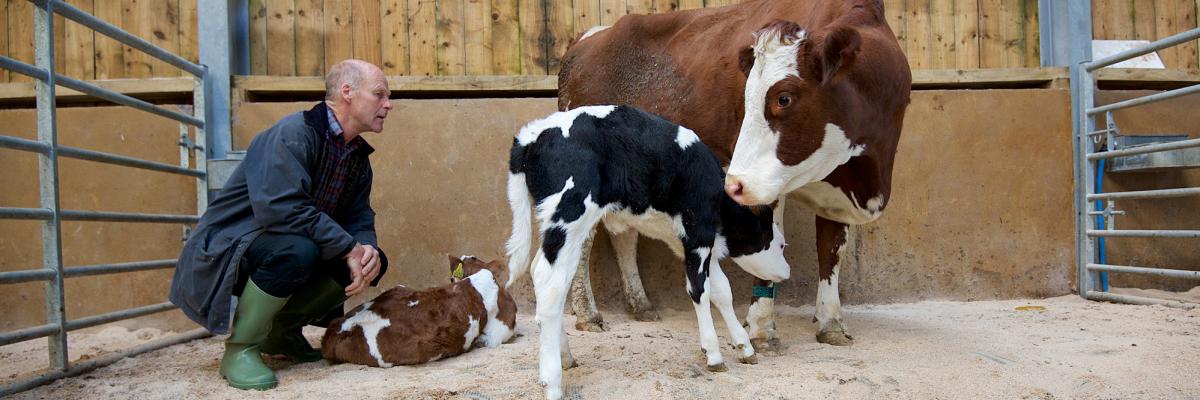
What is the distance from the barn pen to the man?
812 mm

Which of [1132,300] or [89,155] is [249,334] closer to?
[89,155]

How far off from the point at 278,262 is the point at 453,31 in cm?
288

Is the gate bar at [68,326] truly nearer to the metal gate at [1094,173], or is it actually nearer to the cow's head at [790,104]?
the cow's head at [790,104]

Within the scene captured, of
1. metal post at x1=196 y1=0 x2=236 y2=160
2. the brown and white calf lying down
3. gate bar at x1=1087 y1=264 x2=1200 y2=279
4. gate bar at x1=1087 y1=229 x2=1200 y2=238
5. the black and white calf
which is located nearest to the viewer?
the black and white calf

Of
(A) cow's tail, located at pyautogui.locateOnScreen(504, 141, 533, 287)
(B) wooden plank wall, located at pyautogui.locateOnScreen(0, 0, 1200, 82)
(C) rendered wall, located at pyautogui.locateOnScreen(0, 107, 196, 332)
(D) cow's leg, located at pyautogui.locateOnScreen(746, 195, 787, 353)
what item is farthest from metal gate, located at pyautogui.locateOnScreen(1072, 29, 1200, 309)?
(C) rendered wall, located at pyautogui.locateOnScreen(0, 107, 196, 332)

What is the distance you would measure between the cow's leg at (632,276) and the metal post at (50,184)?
9.44 ft

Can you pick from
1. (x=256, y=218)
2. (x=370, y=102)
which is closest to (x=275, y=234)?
(x=256, y=218)

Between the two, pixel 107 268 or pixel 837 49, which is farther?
pixel 107 268

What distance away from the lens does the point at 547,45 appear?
5.70m

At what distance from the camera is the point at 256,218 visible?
10.4 ft

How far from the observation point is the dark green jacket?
10.3ft

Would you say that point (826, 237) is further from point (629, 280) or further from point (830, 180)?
point (629, 280)

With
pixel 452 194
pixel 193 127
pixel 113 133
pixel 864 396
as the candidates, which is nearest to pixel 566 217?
pixel 864 396

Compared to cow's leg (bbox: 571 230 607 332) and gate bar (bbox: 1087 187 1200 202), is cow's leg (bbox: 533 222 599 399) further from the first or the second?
gate bar (bbox: 1087 187 1200 202)
